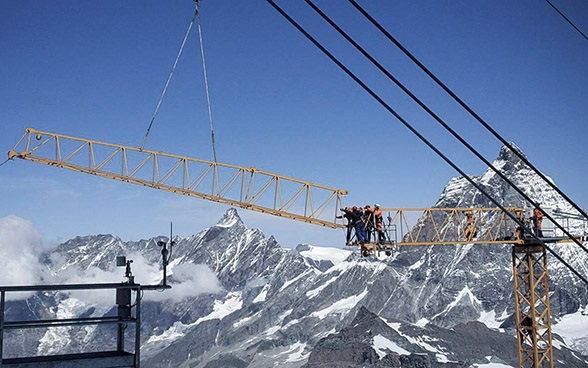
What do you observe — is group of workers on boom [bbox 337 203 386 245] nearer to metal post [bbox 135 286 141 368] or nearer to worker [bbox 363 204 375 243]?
worker [bbox 363 204 375 243]

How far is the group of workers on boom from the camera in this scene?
167ft

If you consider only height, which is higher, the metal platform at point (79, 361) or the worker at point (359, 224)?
the worker at point (359, 224)

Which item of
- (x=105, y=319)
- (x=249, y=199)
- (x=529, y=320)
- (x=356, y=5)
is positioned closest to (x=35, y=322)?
(x=105, y=319)

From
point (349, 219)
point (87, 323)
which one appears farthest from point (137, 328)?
point (349, 219)

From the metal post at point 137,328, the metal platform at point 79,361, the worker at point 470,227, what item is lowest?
the metal platform at point 79,361

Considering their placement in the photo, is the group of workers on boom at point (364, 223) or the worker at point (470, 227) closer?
the group of workers on boom at point (364, 223)

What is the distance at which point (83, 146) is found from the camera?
7738 centimetres

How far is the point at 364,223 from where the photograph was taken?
51.7 meters

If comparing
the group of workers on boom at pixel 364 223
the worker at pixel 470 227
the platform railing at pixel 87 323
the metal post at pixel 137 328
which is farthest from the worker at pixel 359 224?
the metal post at pixel 137 328

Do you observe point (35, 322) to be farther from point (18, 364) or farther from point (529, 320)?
point (529, 320)

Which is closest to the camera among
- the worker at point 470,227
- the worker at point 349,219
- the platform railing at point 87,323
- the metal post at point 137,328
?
the platform railing at point 87,323

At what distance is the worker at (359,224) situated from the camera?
50.8 metres

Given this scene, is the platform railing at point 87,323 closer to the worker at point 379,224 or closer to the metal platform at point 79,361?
→ the metal platform at point 79,361

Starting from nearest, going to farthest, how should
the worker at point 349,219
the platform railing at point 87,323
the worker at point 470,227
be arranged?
the platform railing at point 87,323 < the worker at point 349,219 < the worker at point 470,227
